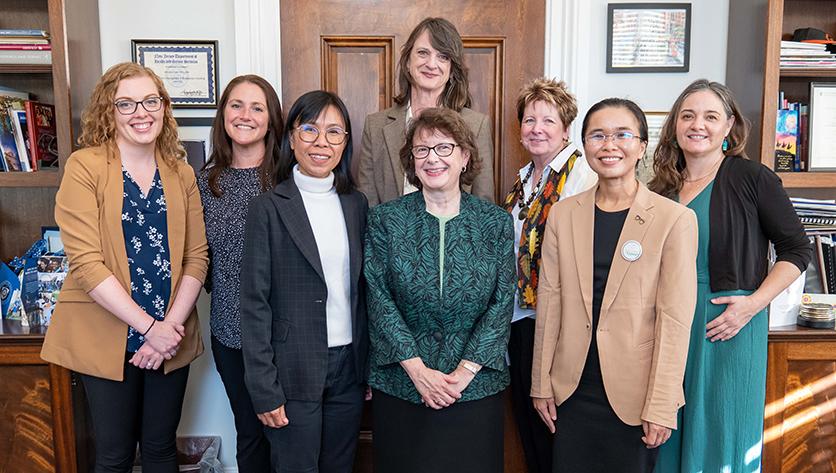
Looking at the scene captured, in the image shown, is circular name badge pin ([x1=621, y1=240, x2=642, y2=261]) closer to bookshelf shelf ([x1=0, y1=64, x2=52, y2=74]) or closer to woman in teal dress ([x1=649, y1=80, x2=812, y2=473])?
woman in teal dress ([x1=649, y1=80, x2=812, y2=473])

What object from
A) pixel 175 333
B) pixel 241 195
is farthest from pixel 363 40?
pixel 175 333

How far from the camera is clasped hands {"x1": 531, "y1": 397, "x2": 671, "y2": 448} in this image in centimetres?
151

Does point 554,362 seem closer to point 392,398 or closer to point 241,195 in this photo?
point 392,398

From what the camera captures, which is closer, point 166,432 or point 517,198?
point 166,432

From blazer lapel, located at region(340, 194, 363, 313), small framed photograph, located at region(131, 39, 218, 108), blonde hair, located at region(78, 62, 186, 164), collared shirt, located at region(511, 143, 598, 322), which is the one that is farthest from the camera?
small framed photograph, located at region(131, 39, 218, 108)

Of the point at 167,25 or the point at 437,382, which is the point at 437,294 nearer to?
the point at 437,382

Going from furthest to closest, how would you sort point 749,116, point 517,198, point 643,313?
point 749,116, point 517,198, point 643,313

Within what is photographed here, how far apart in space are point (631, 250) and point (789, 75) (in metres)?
1.25

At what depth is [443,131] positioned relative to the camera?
158 centimetres

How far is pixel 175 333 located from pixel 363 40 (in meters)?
1.37

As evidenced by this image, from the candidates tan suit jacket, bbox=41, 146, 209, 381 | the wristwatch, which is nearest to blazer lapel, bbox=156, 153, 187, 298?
tan suit jacket, bbox=41, 146, 209, 381

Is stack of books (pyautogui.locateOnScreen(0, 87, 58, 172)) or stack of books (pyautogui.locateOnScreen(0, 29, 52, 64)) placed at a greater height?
stack of books (pyautogui.locateOnScreen(0, 29, 52, 64))

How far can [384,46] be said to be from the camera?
2385 mm

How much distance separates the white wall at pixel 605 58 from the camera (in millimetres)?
2320
